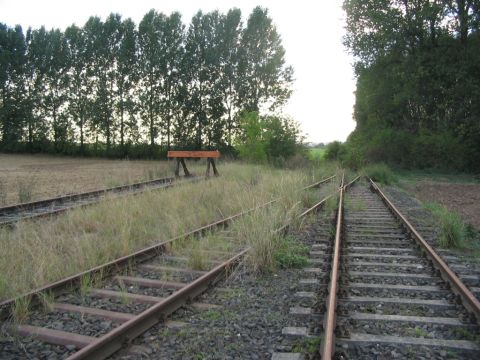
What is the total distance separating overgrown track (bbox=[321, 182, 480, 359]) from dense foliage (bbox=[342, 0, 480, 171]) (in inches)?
985

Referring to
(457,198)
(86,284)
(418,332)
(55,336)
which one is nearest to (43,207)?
(86,284)

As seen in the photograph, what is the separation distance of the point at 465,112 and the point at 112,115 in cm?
3245

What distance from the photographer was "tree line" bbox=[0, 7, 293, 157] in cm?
4331

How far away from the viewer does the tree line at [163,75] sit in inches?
1705

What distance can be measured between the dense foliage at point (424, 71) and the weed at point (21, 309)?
29.1 meters

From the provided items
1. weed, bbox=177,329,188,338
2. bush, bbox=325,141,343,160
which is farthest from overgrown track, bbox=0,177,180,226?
bush, bbox=325,141,343,160

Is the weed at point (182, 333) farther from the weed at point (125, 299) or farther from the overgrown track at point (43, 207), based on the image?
the overgrown track at point (43, 207)

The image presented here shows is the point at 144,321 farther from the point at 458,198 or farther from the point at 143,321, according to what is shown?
the point at 458,198

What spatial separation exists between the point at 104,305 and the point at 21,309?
0.81 meters

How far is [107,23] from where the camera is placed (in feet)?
145

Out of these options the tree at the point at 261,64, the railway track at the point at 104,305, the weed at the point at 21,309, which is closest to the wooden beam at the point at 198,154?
the railway track at the point at 104,305

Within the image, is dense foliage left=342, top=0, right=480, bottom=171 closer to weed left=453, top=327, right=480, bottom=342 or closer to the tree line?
the tree line

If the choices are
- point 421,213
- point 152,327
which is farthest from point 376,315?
point 421,213

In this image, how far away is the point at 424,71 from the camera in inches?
1170
